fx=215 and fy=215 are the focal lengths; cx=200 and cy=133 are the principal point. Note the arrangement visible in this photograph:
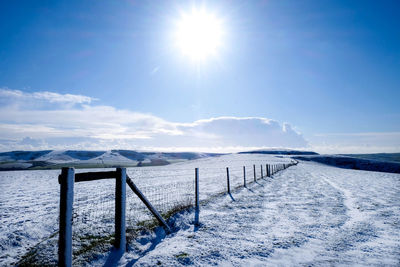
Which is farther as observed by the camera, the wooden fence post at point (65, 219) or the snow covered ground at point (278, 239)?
the snow covered ground at point (278, 239)

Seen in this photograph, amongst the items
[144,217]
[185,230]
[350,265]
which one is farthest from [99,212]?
[350,265]

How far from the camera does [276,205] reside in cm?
910

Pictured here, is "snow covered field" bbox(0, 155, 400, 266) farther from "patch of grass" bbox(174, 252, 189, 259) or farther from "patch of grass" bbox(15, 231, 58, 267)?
"patch of grass" bbox(15, 231, 58, 267)

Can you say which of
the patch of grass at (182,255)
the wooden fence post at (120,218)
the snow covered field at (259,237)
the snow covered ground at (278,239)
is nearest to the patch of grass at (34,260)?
the snow covered field at (259,237)

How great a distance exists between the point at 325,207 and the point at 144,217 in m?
7.16

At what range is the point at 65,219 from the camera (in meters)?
3.43

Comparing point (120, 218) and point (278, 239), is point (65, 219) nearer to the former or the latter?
point (120, 218)

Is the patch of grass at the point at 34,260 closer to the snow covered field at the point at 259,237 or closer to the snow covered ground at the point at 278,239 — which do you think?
the snow covered field at the point at 259,237

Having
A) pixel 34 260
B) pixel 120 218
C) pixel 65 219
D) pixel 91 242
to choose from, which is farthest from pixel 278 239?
pixel 34 260

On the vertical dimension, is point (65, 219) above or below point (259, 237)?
above

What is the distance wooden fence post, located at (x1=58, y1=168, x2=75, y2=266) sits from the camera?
11.2 feet

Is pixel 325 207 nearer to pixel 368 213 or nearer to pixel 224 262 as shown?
pixel 368 213

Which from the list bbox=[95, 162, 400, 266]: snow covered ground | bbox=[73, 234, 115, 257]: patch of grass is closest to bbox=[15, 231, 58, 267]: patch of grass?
bbox=[73, 234, 115, 257]: patch of grass

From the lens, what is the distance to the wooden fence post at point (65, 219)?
3.40 meters
